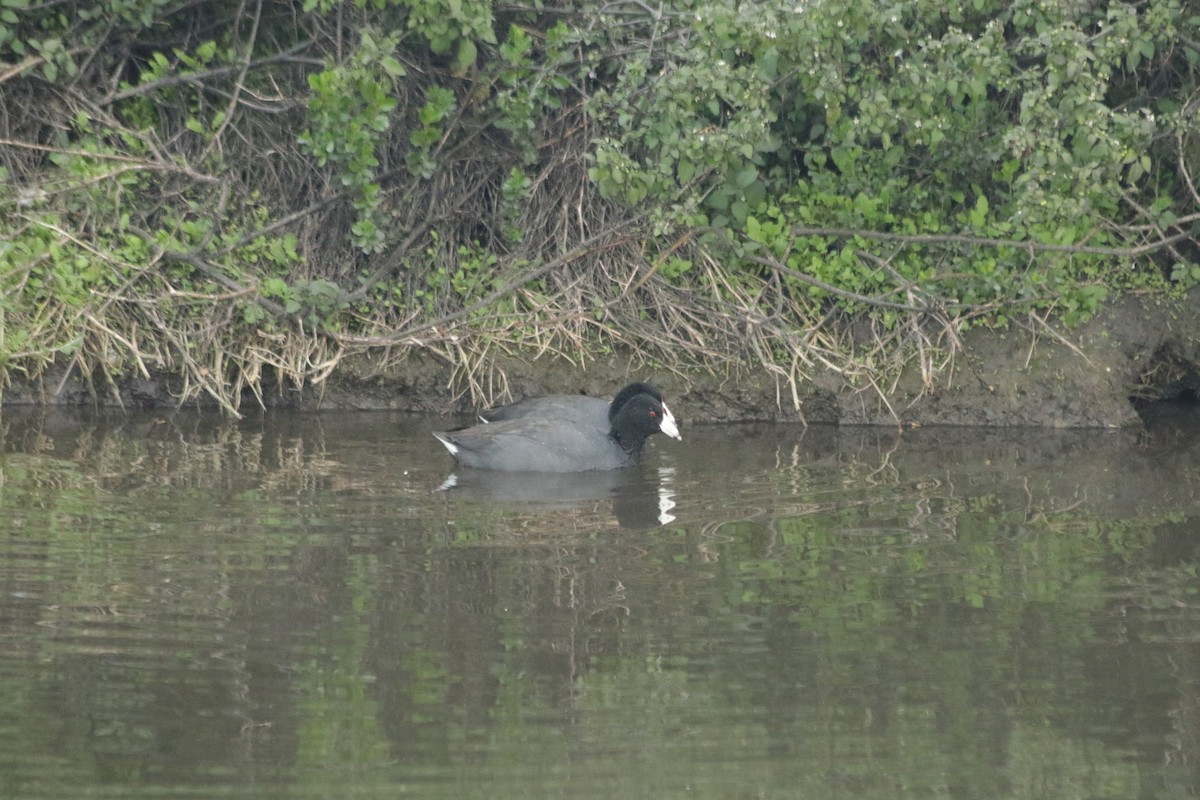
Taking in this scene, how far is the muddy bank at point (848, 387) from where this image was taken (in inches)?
391

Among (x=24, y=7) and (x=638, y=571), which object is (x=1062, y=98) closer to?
(x=638, y=571)

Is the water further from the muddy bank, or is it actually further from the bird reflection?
the muddy bank

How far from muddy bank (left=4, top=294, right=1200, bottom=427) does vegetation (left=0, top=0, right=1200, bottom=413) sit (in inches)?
5.4

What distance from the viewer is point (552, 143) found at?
10.3m

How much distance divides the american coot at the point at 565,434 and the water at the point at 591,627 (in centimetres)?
17

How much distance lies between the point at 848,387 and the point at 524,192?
7.63 feet

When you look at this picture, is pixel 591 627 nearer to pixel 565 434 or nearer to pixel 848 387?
pixel 565 434

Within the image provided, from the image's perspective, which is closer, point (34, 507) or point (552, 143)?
point (34, 507)

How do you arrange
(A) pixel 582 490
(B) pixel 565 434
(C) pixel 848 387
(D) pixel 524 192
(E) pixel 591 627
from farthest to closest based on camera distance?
(D) pixel 524 192, (C) pixel 848 387, (B) pixel 565 434, (A) pixel 582 490, (E) pixel 591 627

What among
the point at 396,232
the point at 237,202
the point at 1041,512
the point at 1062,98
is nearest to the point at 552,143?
the point at 396,232

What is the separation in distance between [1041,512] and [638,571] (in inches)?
89.2

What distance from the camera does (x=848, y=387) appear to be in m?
9.95

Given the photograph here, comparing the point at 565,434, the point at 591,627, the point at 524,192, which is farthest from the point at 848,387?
the point at 591,627

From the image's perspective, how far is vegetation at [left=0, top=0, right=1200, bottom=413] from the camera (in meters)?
9.38
